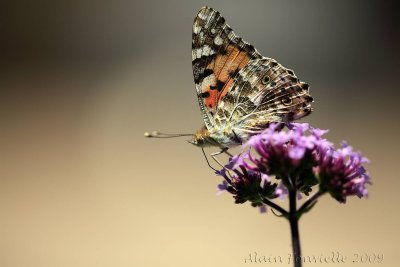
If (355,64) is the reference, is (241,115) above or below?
below

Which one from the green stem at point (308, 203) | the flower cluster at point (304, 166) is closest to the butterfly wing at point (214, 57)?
the flower cluster at point (304, 166)

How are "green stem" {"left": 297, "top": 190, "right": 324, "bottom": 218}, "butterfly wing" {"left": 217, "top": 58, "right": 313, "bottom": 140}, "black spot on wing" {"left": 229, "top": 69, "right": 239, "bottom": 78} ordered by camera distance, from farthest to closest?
1. "black spot on wing" {"left": 229, "top": 69, "right": 239, "bottom": 78}
2. "butterfly wing" {"left": 217, "top": 58, "right": 313, "bottom": 140}
3. "green stem" {"left": 297, "top": 190, "right": 324, "bottom": 218}

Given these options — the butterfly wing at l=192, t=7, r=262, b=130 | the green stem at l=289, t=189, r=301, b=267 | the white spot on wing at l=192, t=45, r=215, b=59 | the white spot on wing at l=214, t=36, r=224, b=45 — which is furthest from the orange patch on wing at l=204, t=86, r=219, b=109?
the green stem at l=289, t=189, r=301, b=267

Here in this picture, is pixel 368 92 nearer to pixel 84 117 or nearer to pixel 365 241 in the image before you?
pixel 365 241

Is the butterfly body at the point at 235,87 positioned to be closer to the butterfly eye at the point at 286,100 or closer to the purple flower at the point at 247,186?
the butterfly eye at the point at 286,100

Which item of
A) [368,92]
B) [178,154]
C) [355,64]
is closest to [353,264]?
[178,154]

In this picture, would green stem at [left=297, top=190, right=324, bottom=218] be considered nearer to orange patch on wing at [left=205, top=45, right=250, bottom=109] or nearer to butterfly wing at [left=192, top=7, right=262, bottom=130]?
butterfly wing at [left=192, top=7, right=262, bottom=130]

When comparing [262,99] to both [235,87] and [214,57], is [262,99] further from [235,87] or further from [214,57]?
[214,57]
